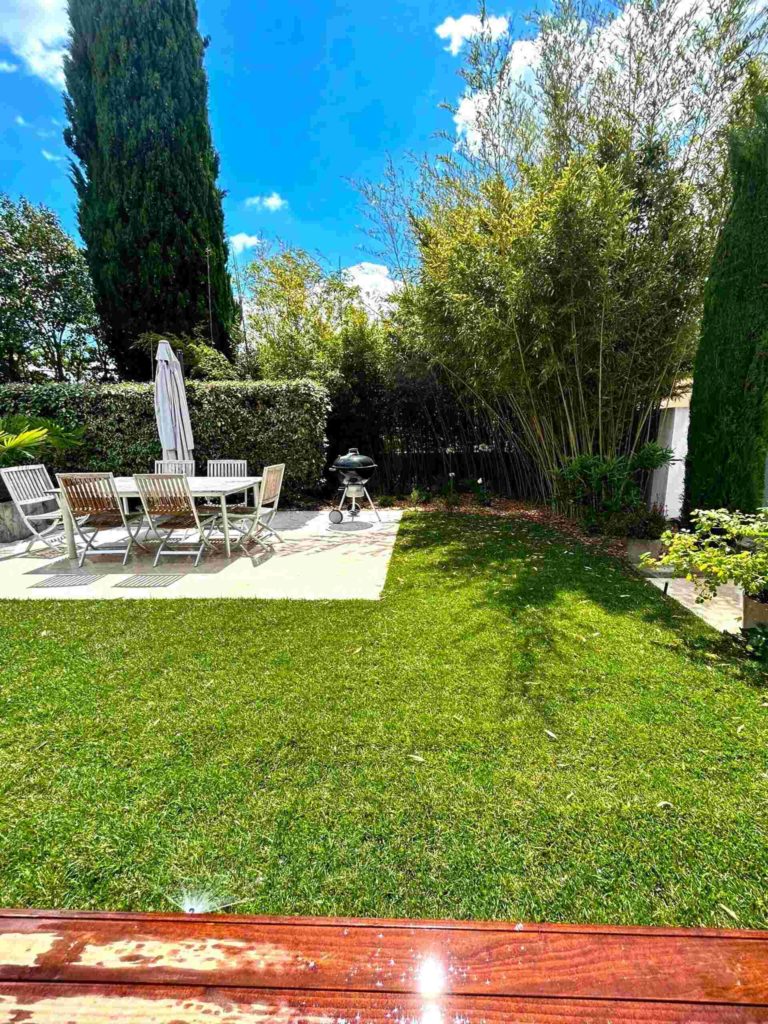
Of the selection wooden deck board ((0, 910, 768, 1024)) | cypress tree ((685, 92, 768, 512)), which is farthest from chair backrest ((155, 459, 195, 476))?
cypress tree ((685, 92, 768, 512))

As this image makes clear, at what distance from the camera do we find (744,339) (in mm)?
4289

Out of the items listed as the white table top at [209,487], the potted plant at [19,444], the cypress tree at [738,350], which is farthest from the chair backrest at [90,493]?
the cypress tree at [738,350]

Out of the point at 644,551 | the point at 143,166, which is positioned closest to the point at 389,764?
the point at 644,551

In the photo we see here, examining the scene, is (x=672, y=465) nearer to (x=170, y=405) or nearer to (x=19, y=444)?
(x=170, y=405)

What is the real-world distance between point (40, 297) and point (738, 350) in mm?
10830

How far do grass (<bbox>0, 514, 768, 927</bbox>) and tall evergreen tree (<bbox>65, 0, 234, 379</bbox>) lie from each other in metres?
7.70

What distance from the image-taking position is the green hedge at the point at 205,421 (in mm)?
6641

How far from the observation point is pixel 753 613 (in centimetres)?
266

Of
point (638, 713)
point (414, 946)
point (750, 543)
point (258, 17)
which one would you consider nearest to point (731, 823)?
point (638, 713)

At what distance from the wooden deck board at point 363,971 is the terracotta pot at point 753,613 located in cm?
239

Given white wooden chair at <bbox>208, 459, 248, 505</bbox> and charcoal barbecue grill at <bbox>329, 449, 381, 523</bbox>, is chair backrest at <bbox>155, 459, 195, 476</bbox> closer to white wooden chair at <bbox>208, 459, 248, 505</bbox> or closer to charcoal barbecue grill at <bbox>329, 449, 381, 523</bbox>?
white wooden chair at <bbox>208, 459, 248, 505</bbox>

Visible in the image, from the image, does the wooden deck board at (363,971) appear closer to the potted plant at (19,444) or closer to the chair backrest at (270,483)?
the chair backrest at (270,483)

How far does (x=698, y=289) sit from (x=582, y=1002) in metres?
6.08

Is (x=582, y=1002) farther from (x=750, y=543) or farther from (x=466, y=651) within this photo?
(x=750, y=543)
